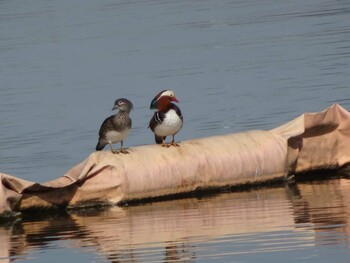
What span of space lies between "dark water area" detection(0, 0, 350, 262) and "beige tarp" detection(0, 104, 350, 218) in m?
0.24

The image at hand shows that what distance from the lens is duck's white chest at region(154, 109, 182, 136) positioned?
55.4 ft

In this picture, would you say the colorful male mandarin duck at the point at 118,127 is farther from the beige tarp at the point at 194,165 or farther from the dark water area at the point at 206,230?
the dark water area at the point at 206,230

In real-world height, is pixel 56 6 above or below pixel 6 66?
above

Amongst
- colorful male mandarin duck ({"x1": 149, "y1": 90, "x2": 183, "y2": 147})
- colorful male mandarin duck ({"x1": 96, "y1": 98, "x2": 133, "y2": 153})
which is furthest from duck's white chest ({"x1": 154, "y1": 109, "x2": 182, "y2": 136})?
colorful male mandarin duck ({"x1": 96, "y1": 98, "x2": 133, "y2": 153})

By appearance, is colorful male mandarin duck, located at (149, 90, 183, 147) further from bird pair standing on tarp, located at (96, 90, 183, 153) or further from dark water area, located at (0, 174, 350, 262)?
dark water area, located at (0, 174, 350, 262)

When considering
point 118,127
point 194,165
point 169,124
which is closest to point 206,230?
point 194,165

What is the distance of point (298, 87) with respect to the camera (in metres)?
25.2

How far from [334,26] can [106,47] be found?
17.1 ft

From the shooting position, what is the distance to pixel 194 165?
16.9 metres

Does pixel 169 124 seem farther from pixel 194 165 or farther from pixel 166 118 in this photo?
pixel 194 165

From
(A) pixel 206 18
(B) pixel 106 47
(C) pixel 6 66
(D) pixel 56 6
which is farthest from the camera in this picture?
(D) pixel 56 6

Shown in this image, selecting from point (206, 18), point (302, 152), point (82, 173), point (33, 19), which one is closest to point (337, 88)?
point (302, 152)

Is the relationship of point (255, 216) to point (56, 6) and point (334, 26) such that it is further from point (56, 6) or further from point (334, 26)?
point (56, 6)

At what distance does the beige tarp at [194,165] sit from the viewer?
16.5m
